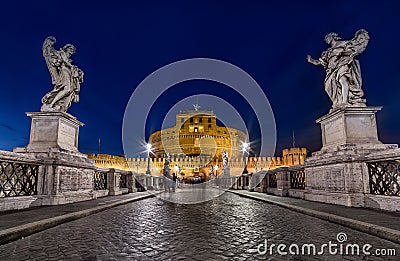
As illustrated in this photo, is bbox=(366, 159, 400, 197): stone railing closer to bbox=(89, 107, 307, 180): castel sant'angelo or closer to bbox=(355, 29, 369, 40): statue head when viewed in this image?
bbox=(355, 29, 369, 40): statue head

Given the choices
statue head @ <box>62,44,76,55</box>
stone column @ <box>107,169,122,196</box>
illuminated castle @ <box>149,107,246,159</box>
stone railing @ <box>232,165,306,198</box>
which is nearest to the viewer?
statue head @ <box>62,44,76,55</box>

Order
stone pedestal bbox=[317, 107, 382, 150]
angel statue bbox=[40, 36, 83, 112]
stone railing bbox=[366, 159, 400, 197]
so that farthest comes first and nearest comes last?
angel statue bbox=[40, 36, 83, 112] → stone pedestal bbox=[317, 107, 382, 150] → stone railing bbox=[366, 159, 400, 197]

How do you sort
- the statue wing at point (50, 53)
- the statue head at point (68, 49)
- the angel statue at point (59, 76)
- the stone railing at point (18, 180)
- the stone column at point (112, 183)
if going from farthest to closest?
the stone column at point (112, 183)
the statue head at point (68, 49)
the statue wing at point (50, 53)
the angel statue at point (59, 76)
the stone railing at point (18, 180)

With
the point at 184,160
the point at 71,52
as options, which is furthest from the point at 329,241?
the point at 184,160

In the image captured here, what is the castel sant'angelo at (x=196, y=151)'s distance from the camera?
2761 inches

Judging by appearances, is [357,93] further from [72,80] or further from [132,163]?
[132,163]

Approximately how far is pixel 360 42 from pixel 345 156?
13.1 feet

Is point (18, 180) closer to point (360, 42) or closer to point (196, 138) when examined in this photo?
point (360, 42)

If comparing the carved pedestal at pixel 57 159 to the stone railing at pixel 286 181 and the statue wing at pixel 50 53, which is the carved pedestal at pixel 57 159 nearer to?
the statue wing at pixel 50 53

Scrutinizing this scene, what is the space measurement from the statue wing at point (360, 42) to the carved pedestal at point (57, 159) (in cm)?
998

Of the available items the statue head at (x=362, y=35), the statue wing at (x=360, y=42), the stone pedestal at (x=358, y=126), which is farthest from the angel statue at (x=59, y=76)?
the statue head at (x=362, y=35)

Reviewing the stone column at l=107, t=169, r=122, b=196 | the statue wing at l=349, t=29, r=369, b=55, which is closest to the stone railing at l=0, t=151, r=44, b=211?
the stone column at l=107, t=169, r=122, b=196

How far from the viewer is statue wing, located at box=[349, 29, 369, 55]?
29.9 feet

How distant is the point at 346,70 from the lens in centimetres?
916
